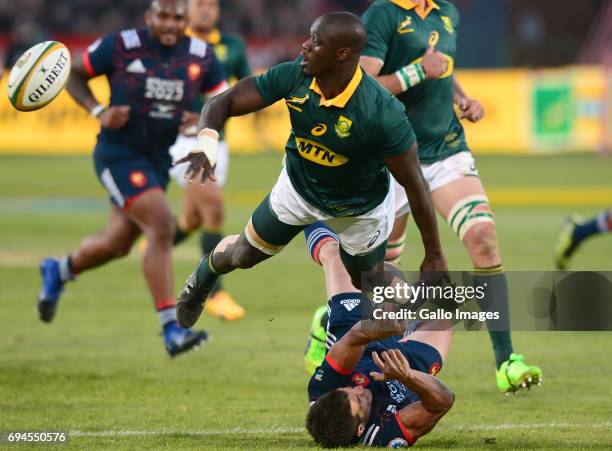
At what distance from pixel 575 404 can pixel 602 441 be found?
3.72 ft

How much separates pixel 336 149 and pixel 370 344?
115cm

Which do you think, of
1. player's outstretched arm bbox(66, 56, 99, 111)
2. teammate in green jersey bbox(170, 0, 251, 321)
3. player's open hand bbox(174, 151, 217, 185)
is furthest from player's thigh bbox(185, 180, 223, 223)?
player's open hand bbox(174, 151, 217, 185)

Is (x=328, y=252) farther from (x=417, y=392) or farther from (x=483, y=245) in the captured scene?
(x=417, y=392)

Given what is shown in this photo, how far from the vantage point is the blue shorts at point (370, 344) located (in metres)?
7.22

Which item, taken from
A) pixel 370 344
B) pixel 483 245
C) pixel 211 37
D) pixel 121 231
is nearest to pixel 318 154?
pixel 370 344

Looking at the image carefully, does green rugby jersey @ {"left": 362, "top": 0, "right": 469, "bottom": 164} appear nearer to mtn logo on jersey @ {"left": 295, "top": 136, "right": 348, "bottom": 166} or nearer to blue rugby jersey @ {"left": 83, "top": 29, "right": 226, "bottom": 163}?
mtn logo on jersey @ {"left": 295, "top": 136, "right": 348, "bottom": 166}

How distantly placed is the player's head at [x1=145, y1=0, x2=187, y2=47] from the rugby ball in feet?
5.44

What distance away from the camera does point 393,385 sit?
700 centimetres

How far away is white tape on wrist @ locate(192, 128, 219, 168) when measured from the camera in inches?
261

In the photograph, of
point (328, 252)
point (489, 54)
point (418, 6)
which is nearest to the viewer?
point (328, 252)

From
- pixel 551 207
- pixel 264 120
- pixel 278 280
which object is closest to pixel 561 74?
pixel 264 120

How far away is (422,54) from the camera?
8.43 metres

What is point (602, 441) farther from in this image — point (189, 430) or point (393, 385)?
point (189, 430)

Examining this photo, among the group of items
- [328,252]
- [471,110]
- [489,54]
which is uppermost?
[471,110]
